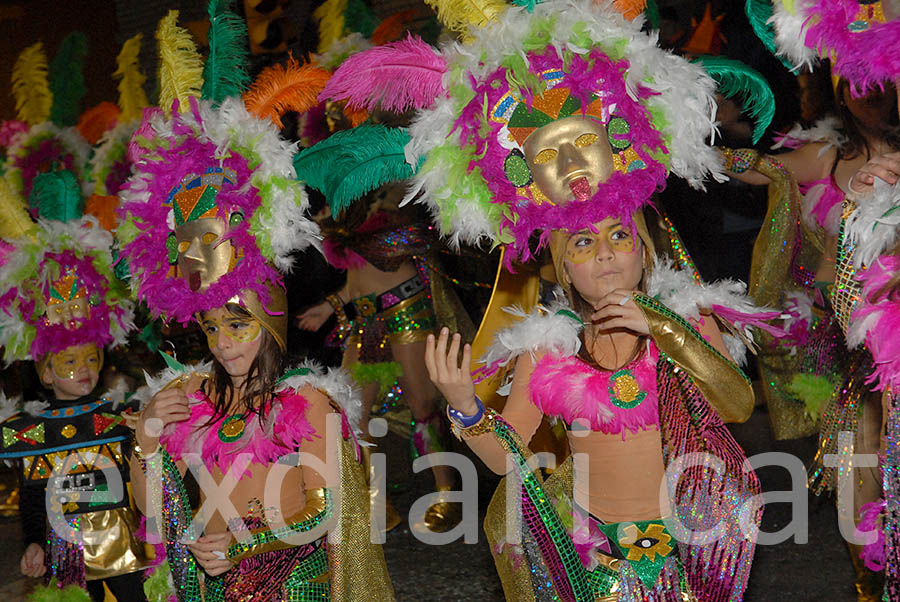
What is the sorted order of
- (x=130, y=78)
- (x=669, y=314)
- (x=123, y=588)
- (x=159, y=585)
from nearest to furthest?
(x=669, y=314)
(x=159, y=585)
(x=123, y=588)
(x=130, y=78)

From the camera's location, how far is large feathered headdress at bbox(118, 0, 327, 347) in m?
2.98

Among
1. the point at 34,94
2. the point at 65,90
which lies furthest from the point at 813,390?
the point at 34,94

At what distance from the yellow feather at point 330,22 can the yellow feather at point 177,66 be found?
2277 mm

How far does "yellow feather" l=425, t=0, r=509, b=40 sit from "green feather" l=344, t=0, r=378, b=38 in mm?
3095

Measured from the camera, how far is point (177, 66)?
325cm

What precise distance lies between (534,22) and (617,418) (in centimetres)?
108

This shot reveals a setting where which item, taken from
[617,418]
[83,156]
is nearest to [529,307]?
[617,418]

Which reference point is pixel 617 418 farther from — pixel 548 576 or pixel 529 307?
pixel 529 307

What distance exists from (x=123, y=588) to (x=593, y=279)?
7.51 ft

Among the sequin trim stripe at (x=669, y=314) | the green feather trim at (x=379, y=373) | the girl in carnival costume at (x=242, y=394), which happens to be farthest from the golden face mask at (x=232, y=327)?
the green feather trim at (x=379, y=373)

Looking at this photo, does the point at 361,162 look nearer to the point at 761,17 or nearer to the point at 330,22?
the point at 761,17

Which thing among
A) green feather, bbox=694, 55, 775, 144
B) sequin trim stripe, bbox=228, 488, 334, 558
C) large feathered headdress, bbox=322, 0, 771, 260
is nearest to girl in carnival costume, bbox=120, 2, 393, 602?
sequin trim stripe, bbox=228, 488, 334, 558

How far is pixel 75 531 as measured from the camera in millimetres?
3672

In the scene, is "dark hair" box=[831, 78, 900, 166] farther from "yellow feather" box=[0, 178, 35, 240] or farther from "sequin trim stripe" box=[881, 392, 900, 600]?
"yellow feather" box=[0, 178, 35, 240]
